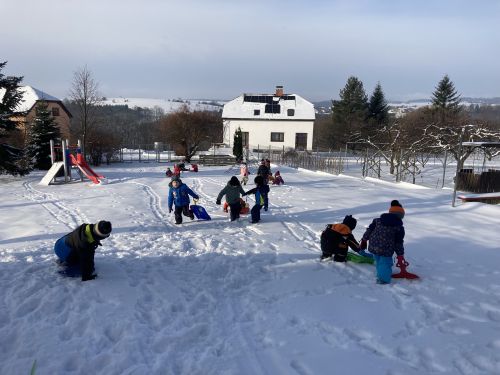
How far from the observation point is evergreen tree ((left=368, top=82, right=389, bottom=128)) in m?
54.8

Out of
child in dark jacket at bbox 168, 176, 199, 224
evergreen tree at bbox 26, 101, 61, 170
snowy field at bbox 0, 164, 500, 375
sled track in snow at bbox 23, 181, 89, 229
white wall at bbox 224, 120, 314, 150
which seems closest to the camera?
snowy field at bbox 0, 164, 500, 375

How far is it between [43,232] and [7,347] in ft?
18.3

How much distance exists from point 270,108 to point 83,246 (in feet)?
153

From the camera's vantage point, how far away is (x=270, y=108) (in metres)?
50.8

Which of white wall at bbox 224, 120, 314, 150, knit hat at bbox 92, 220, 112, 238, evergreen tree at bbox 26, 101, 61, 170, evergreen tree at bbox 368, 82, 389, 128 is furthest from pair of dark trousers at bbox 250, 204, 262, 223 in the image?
evergreen tree at bbox 368, 82, 389, 128

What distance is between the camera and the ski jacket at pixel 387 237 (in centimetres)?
609

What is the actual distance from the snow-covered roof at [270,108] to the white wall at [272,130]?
64cm

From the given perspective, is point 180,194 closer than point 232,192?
Yes

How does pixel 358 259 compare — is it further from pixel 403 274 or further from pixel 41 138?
pixel 41 138

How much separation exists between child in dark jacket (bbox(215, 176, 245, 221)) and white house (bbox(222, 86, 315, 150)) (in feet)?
129

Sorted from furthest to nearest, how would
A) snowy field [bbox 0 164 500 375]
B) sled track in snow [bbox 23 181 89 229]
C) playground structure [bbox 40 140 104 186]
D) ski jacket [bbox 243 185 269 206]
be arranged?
playground structure [bbox 40 140 104 186] → sled track in snow [bbox 23 181 89 229] → ski jacket [bbox 243 185 269 206] → snowy field [bbox 0 164 500 375]

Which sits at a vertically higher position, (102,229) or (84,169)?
(102,229)

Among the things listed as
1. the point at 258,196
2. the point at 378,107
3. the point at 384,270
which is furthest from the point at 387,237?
the point at 378,107

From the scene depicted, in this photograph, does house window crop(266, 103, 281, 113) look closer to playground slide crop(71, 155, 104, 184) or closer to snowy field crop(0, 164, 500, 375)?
playground slide crop(71, 155, 104, 184)
